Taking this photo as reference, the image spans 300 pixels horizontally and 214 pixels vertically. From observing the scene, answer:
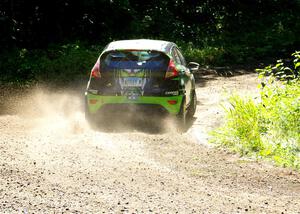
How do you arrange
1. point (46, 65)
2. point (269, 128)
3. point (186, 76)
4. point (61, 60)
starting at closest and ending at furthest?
1. point (269, 128)
2. point (186, 76)
3. point (46, 65)
4. point (61, 60)

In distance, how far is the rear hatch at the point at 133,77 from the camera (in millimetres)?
11891

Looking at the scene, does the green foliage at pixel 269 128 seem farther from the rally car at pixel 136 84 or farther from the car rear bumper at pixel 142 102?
the rally car at pixel 136 84

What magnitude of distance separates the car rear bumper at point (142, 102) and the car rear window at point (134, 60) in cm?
58

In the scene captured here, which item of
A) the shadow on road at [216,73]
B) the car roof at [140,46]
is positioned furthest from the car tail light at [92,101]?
the shadow on road at [216,73]

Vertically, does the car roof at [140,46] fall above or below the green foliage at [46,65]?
above

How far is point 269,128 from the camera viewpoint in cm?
1065

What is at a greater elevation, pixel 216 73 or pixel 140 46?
pixel 140 46

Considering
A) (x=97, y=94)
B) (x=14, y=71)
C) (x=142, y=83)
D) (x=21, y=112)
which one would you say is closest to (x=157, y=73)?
(x=142, y=83)

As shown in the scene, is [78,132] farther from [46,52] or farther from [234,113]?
[46,52]

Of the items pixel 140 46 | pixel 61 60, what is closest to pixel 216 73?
pixel 61 60

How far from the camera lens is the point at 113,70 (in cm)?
1198

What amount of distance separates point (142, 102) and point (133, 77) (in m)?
0.50

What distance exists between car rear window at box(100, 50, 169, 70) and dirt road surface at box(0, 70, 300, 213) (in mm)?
1129

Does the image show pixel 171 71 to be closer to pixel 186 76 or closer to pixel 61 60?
pixel 186 76
